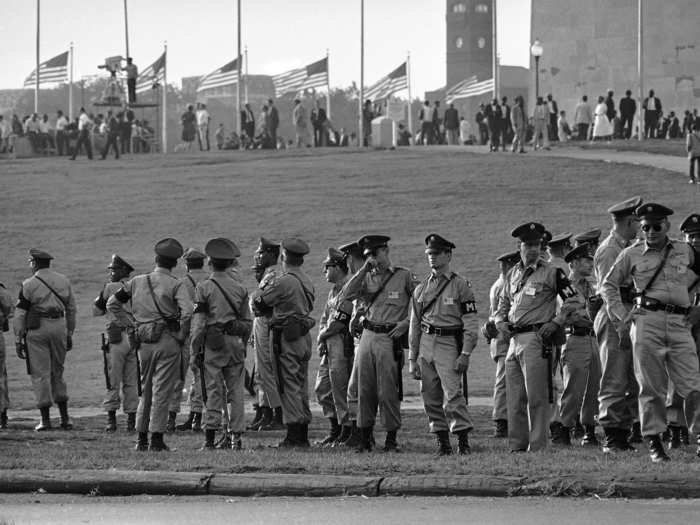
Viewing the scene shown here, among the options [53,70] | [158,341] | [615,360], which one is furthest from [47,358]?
[53,70]

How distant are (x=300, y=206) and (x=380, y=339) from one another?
2201 cm

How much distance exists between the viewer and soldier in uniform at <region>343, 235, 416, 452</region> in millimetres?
13414

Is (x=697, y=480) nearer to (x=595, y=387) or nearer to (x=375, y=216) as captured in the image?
(x=595, y=387)

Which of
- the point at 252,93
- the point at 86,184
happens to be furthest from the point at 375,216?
the point at 252,93

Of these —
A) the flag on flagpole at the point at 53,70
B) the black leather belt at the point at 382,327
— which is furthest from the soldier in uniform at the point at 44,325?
the flag on flagpole at the point at 53,70

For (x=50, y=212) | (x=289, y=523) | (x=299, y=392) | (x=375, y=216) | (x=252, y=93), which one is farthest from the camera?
(x=252, y=93)

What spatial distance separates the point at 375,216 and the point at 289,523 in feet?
79.5

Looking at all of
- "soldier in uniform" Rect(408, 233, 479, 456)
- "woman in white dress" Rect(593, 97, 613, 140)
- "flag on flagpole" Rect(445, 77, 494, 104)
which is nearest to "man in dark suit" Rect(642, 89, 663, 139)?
"woman in white dress" Rect(593, 97, 613, 140)

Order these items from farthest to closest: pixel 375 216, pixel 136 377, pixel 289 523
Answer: pixel 375 216 < pixel 136 377 < pixel 289 523

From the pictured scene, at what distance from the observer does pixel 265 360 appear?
1535 centimetres

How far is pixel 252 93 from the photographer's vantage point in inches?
4592

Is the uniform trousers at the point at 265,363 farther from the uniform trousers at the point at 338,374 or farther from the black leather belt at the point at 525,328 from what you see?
the black leather belt at the point at 525,328

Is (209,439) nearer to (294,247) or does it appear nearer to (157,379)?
(157,379)

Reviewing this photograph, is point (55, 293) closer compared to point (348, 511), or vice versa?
point (348, 511)
